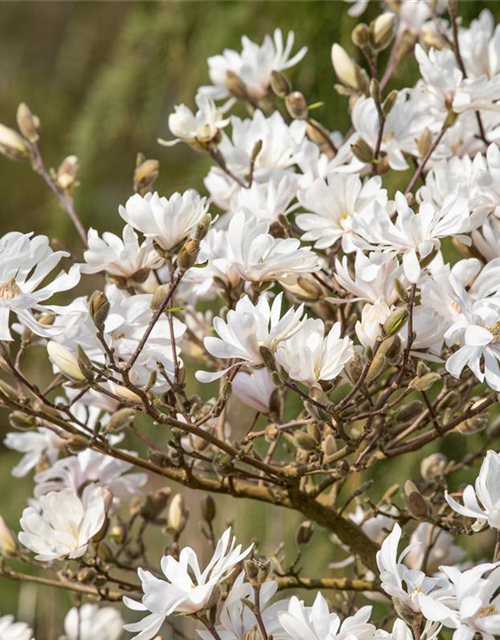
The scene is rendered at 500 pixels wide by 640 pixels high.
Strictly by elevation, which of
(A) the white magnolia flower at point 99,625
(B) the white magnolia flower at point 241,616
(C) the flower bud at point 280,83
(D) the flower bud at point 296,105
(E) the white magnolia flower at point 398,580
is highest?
(C) the flower bud at point 280,83

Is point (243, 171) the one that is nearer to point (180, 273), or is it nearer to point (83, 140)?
point (180, 273)

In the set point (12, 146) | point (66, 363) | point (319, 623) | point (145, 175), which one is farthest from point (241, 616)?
point (12, 146)

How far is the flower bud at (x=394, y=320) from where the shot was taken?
0.44m

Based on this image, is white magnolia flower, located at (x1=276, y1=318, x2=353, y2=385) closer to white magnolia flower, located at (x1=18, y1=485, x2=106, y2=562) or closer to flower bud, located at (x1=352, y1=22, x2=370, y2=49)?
white magnolia flower, located at (x1=18, y1=485, x2=106, y2=562)

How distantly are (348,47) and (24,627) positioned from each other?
743mm

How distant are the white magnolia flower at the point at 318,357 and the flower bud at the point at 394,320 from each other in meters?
0.02

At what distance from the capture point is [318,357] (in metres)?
0.47

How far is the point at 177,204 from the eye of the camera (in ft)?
1.58

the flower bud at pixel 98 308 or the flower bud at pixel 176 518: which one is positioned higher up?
the flower bud at pixel 98 308

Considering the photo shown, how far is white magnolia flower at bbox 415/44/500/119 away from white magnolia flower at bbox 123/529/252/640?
31cm

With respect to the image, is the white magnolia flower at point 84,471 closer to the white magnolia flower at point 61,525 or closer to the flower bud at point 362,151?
the white magnolia flower at point 61,525

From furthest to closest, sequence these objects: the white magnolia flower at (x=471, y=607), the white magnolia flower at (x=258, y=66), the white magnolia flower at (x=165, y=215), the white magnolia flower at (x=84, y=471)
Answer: the white magnolia flower at (x=258, y=66) → the white magnolia flower at (x=84, y=471) → the white magnolia flower at (x=165, y=215) → the white magnolia flower at (x=471, y=607)

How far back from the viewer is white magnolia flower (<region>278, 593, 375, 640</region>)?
42cm

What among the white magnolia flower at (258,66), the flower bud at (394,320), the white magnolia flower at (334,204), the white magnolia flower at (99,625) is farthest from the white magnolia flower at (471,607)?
the white magnolia flower at (258,66)
